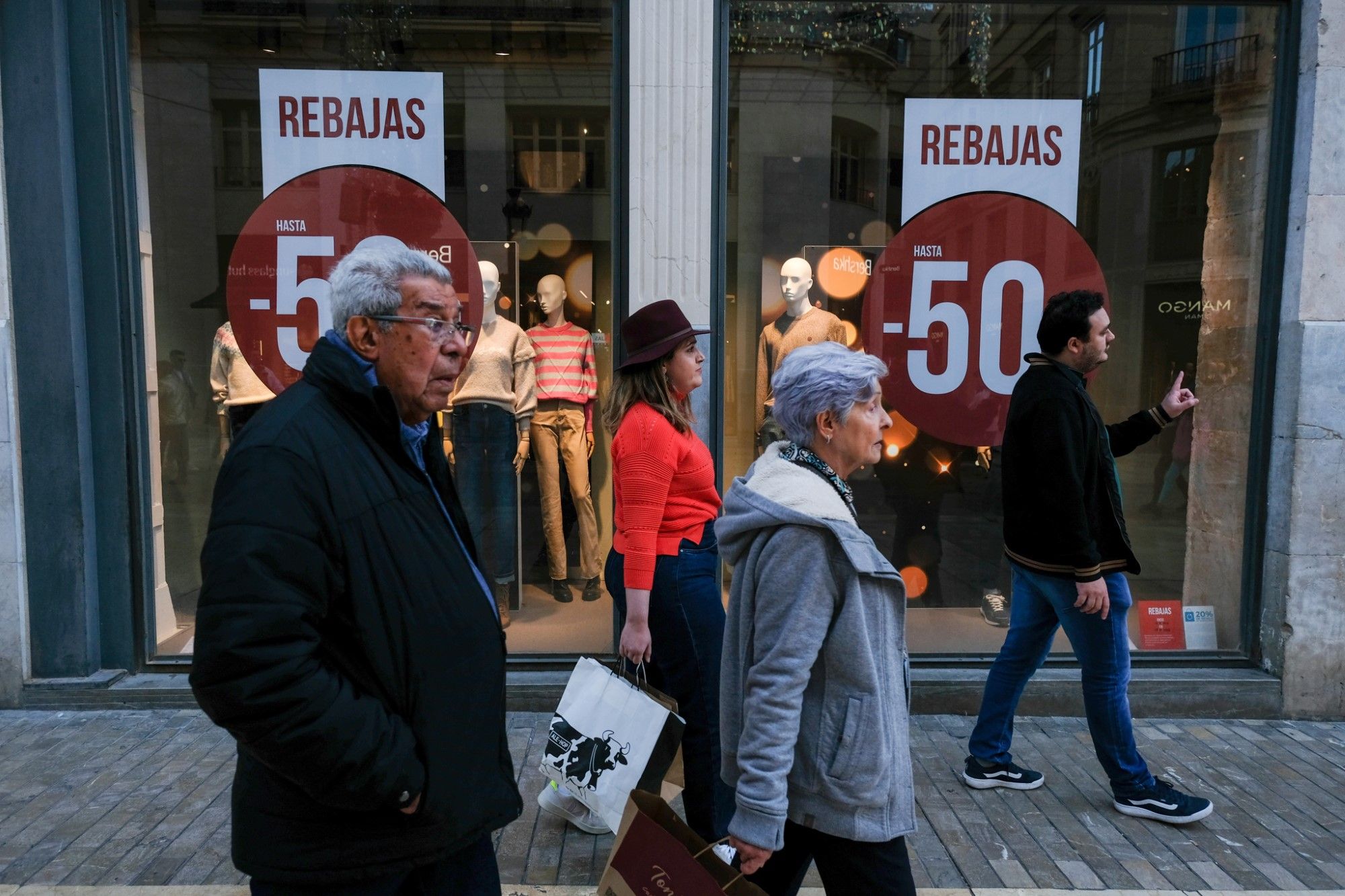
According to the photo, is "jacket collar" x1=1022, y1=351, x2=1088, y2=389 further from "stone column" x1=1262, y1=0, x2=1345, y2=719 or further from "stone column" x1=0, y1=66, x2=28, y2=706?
"stone column" x1=0, y1=66, x2=28, y2=706

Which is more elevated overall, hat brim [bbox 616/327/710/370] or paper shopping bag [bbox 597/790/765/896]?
hat brim [bbox 616/327/710/370]

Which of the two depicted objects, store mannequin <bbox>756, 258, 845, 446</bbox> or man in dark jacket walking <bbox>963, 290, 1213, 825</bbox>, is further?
store mannequin <bbox>756, 258, 845, 446</bbox>

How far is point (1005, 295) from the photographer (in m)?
5.24

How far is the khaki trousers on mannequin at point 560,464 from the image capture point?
5.64 metres

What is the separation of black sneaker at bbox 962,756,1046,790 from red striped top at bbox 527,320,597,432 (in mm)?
2888

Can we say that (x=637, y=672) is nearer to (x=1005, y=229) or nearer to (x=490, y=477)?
(x=490, y=477)

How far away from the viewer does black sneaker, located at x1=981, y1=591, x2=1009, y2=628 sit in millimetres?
5500

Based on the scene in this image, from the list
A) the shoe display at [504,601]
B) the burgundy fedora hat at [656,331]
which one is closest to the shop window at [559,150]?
the burgundy fedora hat at [656,331]

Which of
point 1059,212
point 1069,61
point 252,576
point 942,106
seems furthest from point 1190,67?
point 252,576

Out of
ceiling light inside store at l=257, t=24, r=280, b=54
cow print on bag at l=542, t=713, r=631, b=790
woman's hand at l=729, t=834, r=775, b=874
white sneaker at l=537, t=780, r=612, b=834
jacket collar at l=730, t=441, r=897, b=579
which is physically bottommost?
white sneaker at l=537, t=780, r=612, b=834

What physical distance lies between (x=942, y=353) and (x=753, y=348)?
106 centimetres

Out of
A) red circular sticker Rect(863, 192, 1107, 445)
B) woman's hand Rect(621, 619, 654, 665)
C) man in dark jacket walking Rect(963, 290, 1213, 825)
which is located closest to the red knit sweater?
Result: woman's hand Rect(621, 619, 654, 665)

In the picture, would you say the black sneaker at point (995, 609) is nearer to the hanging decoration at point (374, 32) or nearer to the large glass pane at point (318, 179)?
the large glass pane at point (318, 179)

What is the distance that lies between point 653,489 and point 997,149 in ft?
11.0
